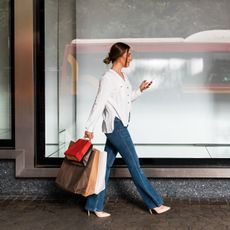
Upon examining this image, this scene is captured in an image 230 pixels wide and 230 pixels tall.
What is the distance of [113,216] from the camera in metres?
5.52

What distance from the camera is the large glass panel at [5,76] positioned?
6594 mm

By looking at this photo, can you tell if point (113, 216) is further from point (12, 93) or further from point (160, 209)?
point (12, 93)

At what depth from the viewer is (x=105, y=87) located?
5211mm

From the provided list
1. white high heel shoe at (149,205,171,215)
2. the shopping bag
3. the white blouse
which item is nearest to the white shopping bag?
the shopping bag

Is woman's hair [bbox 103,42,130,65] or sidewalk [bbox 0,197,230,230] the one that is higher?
woman's hair [bbox 103,42,130,65]

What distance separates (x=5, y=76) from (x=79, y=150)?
6.77 feet

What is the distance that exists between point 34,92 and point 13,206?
1.35 metres

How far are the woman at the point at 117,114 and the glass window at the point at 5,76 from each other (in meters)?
1.66

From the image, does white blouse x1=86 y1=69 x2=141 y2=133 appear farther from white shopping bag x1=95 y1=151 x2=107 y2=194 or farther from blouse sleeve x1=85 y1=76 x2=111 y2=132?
white shopping bag x1=95 y1=151 x2=107 y2=194

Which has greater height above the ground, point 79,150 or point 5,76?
point 5,76

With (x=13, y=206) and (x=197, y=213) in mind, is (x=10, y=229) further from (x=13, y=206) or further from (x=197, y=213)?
(x=197, y=213)

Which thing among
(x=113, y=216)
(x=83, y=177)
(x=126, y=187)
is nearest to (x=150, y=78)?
(x=126, y=187)

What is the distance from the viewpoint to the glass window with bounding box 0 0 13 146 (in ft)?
21.6

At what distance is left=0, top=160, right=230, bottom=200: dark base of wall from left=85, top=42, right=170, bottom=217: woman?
0.74m
